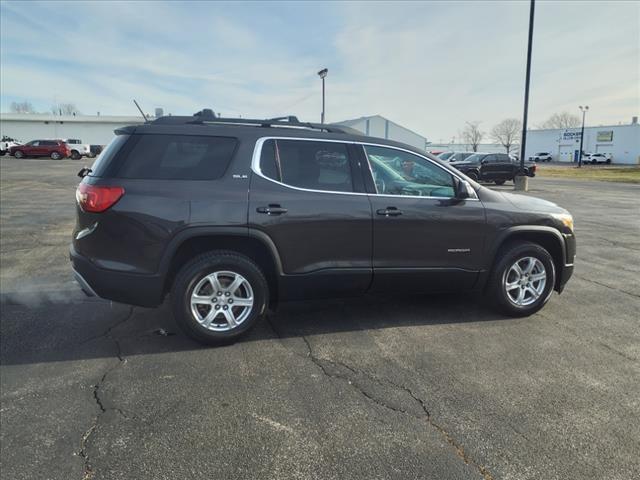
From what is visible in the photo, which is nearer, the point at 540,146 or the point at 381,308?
the point at 381,308

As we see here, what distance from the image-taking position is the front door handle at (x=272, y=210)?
13.0ft

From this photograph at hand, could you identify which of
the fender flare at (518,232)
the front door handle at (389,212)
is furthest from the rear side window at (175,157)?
the fender flare at (518,232)

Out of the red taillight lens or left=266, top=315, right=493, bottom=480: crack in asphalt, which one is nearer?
left=266, top=315, right=493, bottom=480: crack in asphalt

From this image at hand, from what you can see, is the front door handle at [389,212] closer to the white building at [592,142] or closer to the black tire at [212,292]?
the black tire at [212,292]

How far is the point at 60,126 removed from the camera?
74250mm

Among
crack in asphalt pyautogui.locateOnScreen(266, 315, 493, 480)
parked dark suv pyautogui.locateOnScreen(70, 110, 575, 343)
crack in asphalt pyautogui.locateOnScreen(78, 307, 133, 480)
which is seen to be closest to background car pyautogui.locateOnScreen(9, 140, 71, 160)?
parked dark suv pyautogui.locateOnScreen(70, 110, 575, 343)

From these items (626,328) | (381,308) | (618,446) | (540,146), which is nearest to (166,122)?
(381,308)

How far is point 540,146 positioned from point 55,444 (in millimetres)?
104644

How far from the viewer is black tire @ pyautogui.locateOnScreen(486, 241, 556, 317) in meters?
4.69

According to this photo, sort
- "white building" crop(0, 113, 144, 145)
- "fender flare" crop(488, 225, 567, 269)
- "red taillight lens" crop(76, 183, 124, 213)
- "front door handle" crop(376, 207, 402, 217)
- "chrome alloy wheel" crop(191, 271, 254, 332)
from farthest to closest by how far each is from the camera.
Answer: "white building" crop(0, 113, 144, 145)
"fender flare" crop(488, 225, 567, 269)
"front door handle" crop(376, 207, 402, 217)
"chrome alloy wheel" crop(191, 271, 254, 332)
"red taillight lens" crop(76, 183, 124, 213)

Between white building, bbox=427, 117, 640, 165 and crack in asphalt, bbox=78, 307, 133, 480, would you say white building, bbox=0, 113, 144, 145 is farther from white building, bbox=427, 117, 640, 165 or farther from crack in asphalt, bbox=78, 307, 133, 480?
crack in asphalt, bbox=78, 307, 133, 480

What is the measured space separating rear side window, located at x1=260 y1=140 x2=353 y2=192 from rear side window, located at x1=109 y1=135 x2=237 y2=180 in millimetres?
353

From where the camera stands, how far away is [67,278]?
243 inches

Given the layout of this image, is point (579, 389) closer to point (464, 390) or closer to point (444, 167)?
point (464, 390)
